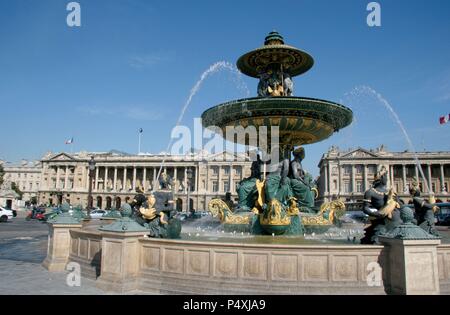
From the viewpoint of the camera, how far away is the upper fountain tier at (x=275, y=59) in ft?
38.1

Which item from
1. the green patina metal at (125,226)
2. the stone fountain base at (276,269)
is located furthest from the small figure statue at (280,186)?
the stone fountain base at (276,269)

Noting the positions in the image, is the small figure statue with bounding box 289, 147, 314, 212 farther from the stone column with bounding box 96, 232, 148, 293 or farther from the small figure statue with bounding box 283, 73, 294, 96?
the stone column with bounding box 96, 232, 148, 293

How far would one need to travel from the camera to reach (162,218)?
775 centimetres

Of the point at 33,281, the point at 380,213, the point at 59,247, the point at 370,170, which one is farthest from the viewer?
the point at 370,170

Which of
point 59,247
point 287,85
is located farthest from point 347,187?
point 59,247

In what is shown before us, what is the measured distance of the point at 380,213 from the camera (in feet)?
21.4

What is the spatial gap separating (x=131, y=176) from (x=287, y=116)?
9785 cm

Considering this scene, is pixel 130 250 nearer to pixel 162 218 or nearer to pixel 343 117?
pixel 162 218

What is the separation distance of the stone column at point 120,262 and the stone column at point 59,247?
90.5 inches

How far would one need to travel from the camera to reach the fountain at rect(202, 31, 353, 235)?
1003 centimetres

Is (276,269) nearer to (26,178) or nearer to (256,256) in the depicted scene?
(256,256)

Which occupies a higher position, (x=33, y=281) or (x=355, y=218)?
(x=33, y=281)
